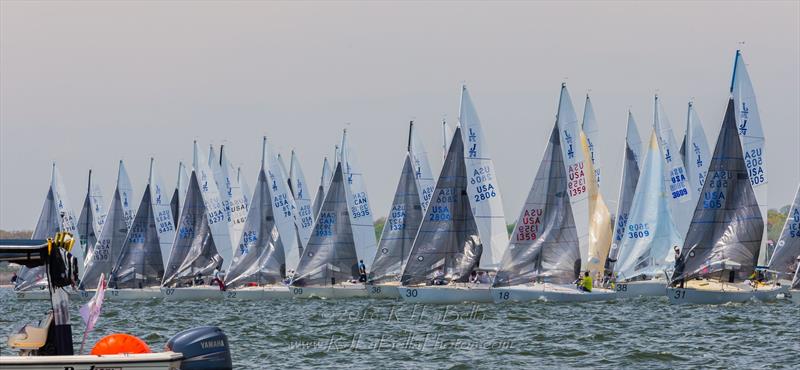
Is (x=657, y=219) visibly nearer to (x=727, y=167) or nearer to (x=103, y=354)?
(x=727, y=167)

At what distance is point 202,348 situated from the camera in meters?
24.3

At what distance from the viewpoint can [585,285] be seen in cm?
5812

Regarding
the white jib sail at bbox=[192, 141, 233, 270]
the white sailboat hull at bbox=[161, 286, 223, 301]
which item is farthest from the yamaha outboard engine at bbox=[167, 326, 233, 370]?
the white jib sail at bbox=[192, 141, 233, 270]

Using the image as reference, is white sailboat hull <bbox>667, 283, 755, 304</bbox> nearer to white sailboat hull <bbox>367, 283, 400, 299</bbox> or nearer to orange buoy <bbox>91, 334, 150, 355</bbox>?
white sailboat hull <bbox>367, 283, 400, 299</bbox>

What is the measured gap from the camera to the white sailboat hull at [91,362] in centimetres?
2247

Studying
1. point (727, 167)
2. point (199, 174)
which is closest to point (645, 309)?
point (727, 167)

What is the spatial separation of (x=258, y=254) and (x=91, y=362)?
172 ft

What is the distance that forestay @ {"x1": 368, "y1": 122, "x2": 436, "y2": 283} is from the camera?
218ft

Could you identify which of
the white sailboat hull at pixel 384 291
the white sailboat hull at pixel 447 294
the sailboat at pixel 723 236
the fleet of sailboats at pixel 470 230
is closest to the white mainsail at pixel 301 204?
the fleet of sailboats at pixel 470 230

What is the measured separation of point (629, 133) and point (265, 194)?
20911mm

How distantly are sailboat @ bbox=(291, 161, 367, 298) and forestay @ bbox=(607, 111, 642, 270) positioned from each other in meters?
13.1

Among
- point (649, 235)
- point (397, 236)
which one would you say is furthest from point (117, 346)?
point (649, 235)

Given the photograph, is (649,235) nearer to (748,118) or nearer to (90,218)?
(748,118)

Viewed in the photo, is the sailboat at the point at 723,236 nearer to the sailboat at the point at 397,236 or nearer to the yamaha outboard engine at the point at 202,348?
the sailboat at the point at 397,236
